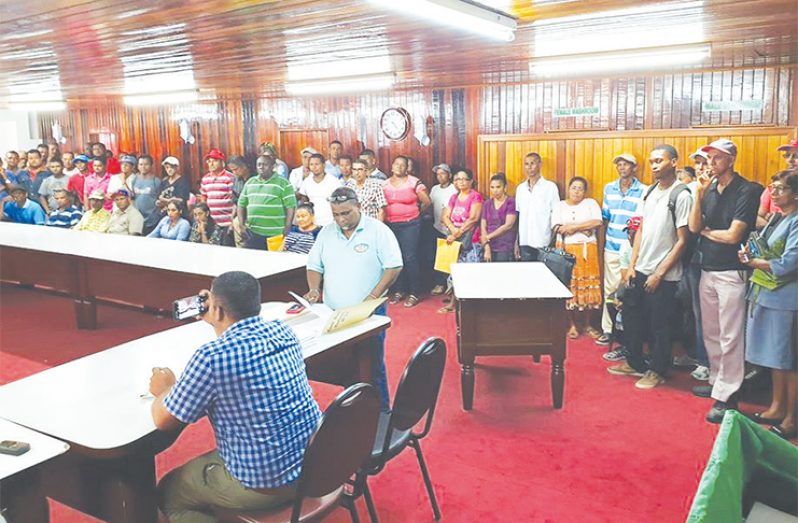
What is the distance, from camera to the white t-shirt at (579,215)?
583cm

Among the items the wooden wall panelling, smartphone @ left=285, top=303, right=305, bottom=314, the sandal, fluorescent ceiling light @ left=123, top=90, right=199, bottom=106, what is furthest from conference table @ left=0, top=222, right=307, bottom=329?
the wooden wall panelling

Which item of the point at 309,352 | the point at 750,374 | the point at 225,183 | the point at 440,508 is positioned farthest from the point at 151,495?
the point at 225,183

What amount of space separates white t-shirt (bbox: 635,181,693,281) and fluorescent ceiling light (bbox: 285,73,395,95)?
10.5ft

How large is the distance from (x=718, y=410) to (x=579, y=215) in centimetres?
231

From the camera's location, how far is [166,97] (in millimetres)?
8938

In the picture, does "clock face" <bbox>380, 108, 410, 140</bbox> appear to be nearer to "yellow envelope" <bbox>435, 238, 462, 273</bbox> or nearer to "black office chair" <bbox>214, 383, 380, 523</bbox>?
"yellow envelope" <bbox>435, 238, 462, 273</bbox>

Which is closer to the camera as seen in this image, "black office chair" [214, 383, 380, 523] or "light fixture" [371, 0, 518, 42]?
"black office chair" [214, 383, 380, 523]

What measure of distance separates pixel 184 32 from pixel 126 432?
2.95m

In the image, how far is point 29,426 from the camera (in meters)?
2.17

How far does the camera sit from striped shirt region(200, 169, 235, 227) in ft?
24.5

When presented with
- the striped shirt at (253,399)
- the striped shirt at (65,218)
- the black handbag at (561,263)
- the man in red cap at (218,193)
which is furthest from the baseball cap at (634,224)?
the striped shirt at (65,218)

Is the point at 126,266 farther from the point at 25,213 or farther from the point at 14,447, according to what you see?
the point at 14,447

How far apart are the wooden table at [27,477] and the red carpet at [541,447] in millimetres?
1175

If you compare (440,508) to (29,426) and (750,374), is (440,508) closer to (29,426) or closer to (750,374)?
(29,426)
